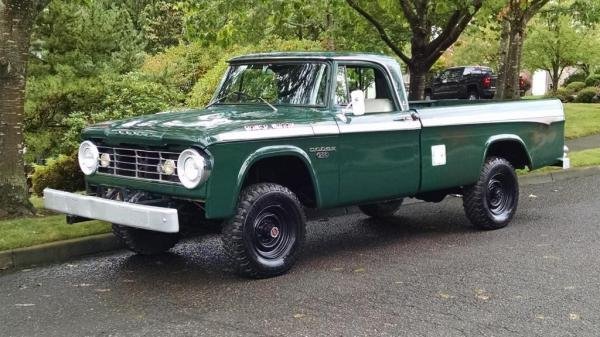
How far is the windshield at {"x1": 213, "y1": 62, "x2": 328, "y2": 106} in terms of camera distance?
6.59 meters

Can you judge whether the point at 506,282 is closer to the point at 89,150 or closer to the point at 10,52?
the point at 89,150

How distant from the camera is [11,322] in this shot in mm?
4902

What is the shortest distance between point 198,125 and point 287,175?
1125 millimetres

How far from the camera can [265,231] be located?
5.99 m

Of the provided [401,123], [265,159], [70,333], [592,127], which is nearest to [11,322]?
[70,333]

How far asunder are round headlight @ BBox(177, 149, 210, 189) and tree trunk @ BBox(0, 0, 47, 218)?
328cm

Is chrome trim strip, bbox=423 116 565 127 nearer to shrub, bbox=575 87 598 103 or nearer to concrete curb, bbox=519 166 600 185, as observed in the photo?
concrete curb, bbox=519 166 600 185

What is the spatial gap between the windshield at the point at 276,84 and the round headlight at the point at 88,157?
1410 mm

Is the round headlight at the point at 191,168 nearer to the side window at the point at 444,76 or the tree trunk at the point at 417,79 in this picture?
the tree trunk at the point at 417,79

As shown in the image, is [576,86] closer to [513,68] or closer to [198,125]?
[513,68]

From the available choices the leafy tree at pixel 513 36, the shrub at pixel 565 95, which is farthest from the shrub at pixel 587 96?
the leafy tree at pixel 513 36

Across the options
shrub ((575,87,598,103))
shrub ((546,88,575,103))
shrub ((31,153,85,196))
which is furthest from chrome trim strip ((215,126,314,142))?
shrub ((546,88,575,103))

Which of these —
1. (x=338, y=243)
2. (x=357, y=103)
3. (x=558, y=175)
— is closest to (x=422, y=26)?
(x=558, y=175)

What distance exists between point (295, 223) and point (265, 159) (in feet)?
2.04
